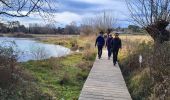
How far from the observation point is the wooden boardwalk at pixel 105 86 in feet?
47.9

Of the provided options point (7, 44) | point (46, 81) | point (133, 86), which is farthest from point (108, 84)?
point (7, 44)

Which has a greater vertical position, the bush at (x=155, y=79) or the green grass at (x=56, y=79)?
the bush at (x=155, y=79)

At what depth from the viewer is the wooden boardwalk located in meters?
14.6

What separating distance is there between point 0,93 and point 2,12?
11.4ft

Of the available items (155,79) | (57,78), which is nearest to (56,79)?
(57,78)

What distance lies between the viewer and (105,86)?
17172 millimetres

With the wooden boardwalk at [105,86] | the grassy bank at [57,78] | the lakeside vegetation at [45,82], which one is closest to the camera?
the lakeside vegetation at [45,82]

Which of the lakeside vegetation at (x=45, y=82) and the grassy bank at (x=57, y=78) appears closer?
the lakeside vegetation at (x=45, y=82)

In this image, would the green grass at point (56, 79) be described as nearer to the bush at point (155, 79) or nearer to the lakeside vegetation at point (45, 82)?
the lakeside vegetation at point (45, 82)

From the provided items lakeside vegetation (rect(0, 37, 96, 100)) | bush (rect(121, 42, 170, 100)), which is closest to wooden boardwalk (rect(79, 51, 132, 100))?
bush (rect(121, 42, 170, 100))

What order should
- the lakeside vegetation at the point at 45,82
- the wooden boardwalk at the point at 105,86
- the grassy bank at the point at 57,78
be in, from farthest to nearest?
the grassy bank at the point at 57,78 → the wooden boardwalk at the point at 105,86 → the lakeside vegetation at the point at 45,82

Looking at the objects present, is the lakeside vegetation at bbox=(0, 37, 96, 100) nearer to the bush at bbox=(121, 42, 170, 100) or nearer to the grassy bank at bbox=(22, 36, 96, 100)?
the grassy bank at bbox=(22, 36, 96, 100)

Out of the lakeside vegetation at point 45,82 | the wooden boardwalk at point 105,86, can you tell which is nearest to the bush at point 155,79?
the wooden boardwalk at point 105,86

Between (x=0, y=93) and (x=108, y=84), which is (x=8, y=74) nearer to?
(x=0, y=93)
